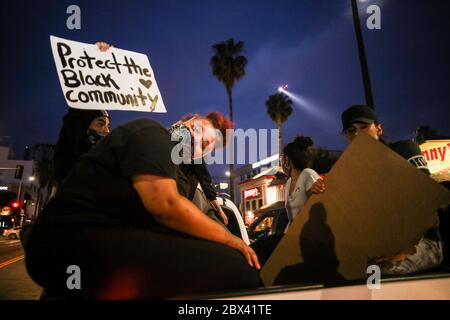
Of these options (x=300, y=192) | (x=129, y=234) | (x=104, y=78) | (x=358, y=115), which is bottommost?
(x=129, y=234)

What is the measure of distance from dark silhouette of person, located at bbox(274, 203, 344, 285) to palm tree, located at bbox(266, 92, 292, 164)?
3417 cm

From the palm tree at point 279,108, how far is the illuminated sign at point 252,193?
44.0 ft

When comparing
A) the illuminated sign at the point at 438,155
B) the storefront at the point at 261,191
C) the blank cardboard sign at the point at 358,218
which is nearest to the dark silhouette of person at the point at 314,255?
the blank cardboard sign at the point at 358,218

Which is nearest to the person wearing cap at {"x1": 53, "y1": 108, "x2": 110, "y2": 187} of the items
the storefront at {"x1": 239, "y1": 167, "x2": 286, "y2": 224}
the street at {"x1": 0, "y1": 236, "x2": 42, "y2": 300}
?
the street at {"x1": 0, "y1": 236, "x2": 42, "y2": 300}

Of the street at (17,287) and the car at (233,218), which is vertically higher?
the car at (233,218)

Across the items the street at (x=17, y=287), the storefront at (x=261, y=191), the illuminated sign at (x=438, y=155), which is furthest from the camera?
the storefront at (x=261, y=191)

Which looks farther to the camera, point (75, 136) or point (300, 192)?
point (300, 192)

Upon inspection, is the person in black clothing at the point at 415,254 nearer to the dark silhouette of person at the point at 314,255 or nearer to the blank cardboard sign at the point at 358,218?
the blank cardboard sign at the point at 358,218

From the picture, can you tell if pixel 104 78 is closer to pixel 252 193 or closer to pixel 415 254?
pixel 415 254

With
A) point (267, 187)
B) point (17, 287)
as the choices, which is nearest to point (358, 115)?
point (17, 287)

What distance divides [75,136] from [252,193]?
4482cm

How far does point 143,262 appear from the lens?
4.04 ft

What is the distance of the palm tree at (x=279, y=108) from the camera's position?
3512 cm

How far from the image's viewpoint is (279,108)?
35250 mm
